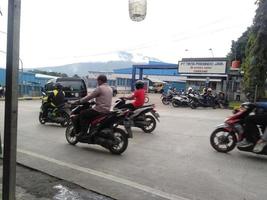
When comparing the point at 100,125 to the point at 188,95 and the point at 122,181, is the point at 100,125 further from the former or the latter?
the point at 188,95

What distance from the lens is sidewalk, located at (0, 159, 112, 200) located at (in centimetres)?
459

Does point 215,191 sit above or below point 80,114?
below

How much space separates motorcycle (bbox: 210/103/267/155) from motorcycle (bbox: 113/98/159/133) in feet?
9.40

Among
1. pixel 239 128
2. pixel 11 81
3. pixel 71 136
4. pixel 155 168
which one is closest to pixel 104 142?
pixel 71 136

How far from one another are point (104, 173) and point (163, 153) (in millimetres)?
2105

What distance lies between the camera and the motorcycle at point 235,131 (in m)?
7.41

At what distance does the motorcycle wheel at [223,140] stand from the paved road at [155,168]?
7.5 inches

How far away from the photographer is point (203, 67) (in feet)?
116

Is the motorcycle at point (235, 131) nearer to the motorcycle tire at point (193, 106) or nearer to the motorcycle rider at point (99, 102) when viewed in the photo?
the motorcycle rider at point (99, 102)

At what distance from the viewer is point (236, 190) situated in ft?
17.2

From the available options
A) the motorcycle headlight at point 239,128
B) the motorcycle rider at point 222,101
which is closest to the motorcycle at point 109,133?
the motorcycle headlight at point 239,128

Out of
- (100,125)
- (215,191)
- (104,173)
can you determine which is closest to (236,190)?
(215,191)

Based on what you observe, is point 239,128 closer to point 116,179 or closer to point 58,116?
point 116,179

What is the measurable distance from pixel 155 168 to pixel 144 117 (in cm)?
465
